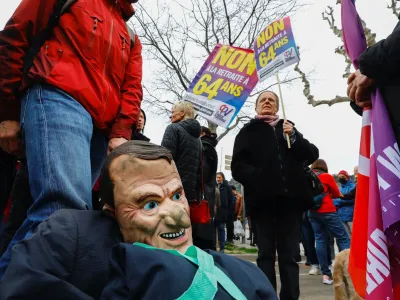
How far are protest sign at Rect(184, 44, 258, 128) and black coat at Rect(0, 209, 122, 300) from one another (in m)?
5.55

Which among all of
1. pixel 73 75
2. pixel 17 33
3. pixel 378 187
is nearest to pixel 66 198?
pixel 73 75

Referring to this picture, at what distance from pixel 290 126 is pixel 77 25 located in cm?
226

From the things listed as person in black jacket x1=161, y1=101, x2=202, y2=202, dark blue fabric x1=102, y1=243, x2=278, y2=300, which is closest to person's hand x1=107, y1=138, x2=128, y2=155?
dark blue fabric x1=102, y1=243, x2=278, y2=300

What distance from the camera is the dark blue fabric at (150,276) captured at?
1168 mm

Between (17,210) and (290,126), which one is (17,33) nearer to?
(17,210)

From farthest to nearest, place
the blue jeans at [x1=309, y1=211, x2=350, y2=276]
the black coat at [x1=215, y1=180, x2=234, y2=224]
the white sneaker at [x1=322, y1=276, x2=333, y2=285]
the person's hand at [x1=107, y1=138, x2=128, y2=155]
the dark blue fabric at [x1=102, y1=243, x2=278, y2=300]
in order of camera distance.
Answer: the black coat at [x1=215, y1=180, x2=234, y2=224]
the blue jeans at [x1=309, y1=211, x2=350, y2=276]
the white sneaker at [x1=322, y1=276, x2=333, y2=285]
the person's hand at [x1=107, y1=138, x2=128, y2=155]
the dark blue fabric at [x1=102, y1=243, x2=278, y2=300]

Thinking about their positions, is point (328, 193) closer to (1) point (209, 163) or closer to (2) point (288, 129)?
(1) point (209, 163)

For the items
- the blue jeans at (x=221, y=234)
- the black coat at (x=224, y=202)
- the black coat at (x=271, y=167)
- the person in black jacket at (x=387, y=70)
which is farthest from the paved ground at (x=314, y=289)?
the black coat at (x=224, y=202)

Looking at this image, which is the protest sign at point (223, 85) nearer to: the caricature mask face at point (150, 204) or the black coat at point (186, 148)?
the black coat at point (186, 148)

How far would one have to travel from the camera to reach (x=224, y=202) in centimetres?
1177

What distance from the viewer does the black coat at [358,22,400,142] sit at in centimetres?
193

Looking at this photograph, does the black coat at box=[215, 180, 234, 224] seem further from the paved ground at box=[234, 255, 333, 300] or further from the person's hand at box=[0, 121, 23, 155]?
the person's hand at box=[0, 121, 23, 155]

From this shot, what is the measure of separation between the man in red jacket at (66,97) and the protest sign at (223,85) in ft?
15.5

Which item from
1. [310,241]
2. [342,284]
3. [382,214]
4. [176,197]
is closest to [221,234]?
[310,241]
